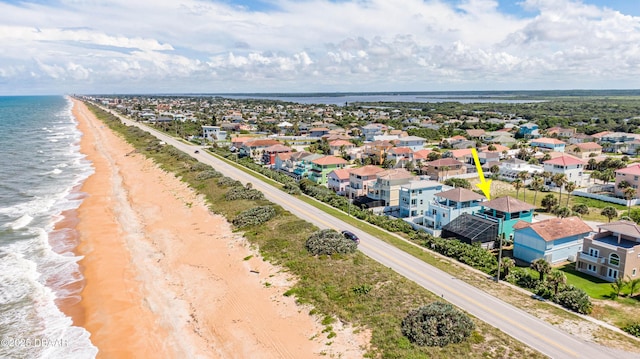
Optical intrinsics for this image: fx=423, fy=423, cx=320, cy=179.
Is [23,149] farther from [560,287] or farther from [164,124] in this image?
[560,287]

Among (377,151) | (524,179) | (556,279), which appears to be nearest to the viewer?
(556,279)

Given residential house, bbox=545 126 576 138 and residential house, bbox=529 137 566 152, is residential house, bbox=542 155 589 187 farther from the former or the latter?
residential house, bbox=545 126 576 138

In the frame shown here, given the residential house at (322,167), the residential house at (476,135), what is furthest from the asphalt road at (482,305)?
the residential house at (476,135)

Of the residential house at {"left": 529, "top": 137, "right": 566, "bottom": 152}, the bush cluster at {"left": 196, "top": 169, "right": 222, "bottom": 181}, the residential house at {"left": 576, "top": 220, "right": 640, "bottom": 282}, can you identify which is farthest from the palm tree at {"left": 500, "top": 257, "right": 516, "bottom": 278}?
the residential house at {"left": 529, "top": 137, "right": 566, "bottom": 152}

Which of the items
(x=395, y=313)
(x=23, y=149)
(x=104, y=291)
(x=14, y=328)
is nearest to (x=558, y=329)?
(x=395, y=313)

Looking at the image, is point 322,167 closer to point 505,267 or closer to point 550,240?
point 550,240

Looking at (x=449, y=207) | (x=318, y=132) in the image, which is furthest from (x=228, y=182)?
(x=318, y=132)
